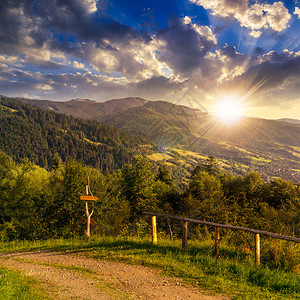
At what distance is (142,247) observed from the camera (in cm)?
1051

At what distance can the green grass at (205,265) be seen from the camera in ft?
21.3

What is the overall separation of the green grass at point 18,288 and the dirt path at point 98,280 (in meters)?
0.34

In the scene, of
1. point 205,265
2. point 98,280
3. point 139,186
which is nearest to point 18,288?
point 98,280

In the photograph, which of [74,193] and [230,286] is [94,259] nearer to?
[230,286]

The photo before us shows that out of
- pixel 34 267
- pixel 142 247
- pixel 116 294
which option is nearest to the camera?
pixel 116 294

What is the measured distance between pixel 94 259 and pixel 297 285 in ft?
A: 26.9

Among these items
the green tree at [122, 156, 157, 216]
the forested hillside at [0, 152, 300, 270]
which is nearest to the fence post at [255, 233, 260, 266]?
the forested hillside at [0, 152, 300, 270]

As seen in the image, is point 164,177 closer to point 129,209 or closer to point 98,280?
point 129,209

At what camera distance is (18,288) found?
6289 millimetres

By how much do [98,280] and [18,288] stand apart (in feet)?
8.35

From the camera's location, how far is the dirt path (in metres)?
6.25

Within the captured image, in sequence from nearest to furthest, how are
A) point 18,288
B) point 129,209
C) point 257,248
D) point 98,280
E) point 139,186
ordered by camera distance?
point 18,288 → point 98,280 → point 257,248 → point 129,209 → point 139,186

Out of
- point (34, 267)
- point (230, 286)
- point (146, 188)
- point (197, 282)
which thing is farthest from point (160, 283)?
point (146, 188)

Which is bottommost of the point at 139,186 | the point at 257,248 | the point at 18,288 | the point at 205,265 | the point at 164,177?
the point at 164,177
